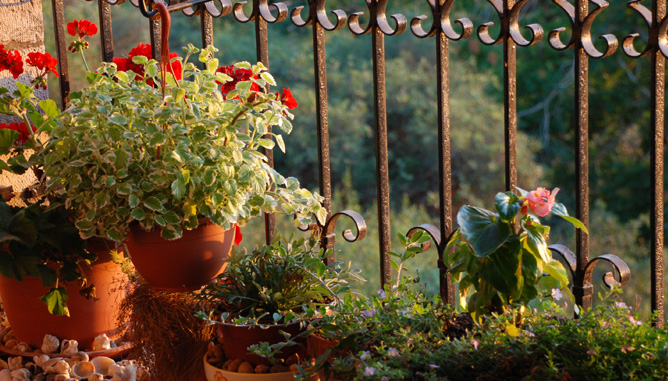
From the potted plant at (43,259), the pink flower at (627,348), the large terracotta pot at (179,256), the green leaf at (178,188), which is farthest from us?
→ the potted plant at (43,259)

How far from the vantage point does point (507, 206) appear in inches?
45.6

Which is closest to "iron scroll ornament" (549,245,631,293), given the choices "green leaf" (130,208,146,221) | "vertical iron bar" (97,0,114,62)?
"green leaf" (130,208,146,221)

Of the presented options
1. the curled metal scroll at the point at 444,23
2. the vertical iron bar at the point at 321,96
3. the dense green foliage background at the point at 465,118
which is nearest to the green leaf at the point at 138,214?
the vertical iron bar at the point at 321,96

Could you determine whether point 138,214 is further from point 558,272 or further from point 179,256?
point 558,272

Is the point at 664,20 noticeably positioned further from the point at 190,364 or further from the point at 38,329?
the point at 38,329

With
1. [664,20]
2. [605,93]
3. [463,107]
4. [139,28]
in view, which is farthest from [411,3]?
[664,20]

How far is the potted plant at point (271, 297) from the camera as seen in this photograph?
139cm

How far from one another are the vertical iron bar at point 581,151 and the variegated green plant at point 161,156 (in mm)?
590

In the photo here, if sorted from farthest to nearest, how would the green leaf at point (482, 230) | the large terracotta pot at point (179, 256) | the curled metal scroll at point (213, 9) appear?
1. the curled metal scroll at point (213, 9)
2. the large terracotta pot at point (179, 256)
3. the green leaf at point (482, 230)

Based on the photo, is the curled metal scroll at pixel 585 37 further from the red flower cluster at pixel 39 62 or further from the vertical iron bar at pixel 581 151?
the red flower cluster at pixel 39 62

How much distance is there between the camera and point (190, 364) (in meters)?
1.57

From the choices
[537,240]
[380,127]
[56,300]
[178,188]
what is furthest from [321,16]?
[56,300]

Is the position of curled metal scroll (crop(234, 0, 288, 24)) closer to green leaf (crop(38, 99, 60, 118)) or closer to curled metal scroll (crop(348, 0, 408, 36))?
curled metal scroll (crop(348, 0, 408, 36))

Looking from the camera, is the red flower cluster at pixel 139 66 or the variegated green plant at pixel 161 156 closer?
the variegated green plant at pixel 161 156
